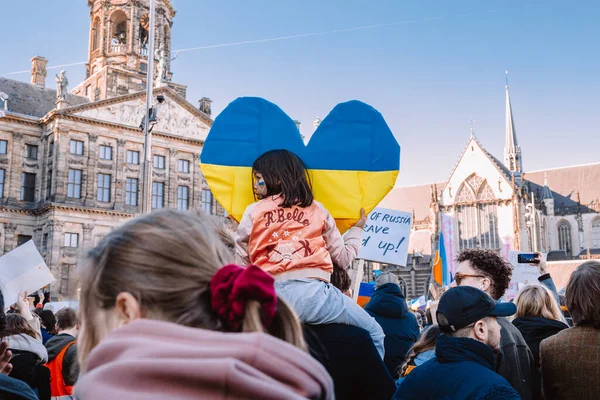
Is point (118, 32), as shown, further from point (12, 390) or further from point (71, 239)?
point (12, 390)

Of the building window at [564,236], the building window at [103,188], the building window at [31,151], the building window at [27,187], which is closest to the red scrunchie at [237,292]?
the building window at [103,188]

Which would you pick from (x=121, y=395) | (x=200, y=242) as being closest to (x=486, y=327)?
(x=200, y=242)

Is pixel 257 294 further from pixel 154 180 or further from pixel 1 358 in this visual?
pixel 154 180

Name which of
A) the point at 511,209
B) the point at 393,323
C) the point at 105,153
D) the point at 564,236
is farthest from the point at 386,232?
the point at 564,236

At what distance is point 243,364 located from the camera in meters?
1.33

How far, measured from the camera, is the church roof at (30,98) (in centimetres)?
3753

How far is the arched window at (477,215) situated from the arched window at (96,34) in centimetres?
3941

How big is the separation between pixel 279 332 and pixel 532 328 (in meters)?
3.48

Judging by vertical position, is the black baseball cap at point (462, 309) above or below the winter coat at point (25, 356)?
above

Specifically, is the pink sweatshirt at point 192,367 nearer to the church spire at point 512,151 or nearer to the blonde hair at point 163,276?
the blonde hair at point 163,276

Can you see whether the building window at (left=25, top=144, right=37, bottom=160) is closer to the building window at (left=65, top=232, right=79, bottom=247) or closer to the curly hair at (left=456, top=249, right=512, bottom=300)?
the building window at (left=65, top=232, right=79, bottom=247)

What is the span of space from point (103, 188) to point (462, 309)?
3707 centimetres

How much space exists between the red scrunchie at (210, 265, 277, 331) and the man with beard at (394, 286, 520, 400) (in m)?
1.59

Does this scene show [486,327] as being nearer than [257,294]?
No
